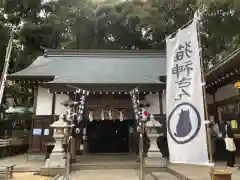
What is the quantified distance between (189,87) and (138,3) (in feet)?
69.6

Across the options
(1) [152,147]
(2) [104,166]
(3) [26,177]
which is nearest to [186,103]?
(1) [152,147]

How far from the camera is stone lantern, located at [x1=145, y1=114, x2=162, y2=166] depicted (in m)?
10.8

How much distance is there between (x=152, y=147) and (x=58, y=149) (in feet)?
12.4

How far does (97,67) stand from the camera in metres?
15.5

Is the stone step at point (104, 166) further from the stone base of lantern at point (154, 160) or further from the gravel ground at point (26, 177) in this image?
the gravel ground at point (26, 177)

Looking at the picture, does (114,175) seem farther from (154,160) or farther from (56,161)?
(56,161)

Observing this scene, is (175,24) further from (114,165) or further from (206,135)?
(206,135)

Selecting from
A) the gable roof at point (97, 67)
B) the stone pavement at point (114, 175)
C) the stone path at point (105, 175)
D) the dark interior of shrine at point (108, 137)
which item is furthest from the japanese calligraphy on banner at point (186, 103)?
the dark interior of shrine at point (108, 137)

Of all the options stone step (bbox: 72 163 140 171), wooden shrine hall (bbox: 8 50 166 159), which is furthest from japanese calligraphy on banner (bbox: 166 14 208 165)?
stone step (bbox: 72 163 140 171)

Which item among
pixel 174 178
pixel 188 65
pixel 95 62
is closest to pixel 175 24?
pixel 95 62

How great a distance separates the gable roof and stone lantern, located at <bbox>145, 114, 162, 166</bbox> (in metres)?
2.05

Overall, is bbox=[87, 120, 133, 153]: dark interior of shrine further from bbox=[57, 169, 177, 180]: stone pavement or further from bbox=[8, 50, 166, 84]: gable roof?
bbox=[57, 169, 177, 180]: stone pavement

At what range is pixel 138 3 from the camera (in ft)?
80.6

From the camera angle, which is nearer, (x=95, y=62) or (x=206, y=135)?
(x=206, y=135)
